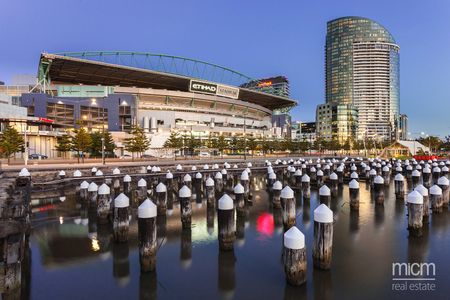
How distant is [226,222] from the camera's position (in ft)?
41.4

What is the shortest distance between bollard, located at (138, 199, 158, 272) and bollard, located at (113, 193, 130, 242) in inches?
114

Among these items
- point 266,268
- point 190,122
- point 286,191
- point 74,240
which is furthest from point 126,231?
point 190,122

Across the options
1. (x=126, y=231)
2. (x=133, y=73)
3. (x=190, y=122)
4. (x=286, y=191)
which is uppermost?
(x=133, y=73)

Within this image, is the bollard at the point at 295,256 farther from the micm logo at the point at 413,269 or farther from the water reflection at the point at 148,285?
the water reflection at the point at 148,285

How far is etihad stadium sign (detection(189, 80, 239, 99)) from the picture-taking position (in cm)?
10375

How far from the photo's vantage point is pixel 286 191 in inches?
593

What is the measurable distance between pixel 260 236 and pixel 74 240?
988 cm

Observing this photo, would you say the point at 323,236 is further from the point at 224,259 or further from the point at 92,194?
the point at 92,194

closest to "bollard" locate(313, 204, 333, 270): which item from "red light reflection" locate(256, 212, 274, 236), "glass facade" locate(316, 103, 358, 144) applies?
→ "red light reflection" locate(256, 212, 274, 236)

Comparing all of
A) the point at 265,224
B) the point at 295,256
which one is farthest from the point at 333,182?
the point at 295,256

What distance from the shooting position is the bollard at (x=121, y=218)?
13.2 meters

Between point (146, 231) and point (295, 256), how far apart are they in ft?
17.5

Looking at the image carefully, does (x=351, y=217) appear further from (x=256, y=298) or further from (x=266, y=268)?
(x=256, y=298)

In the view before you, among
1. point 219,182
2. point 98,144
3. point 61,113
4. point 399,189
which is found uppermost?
point 61,113
